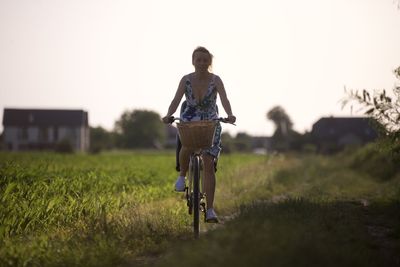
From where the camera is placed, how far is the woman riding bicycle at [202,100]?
21.7 feet

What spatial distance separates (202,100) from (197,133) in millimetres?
801

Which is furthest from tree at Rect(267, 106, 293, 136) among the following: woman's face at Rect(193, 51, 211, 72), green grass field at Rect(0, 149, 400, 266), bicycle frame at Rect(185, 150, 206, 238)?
bicycle frame at Rect(185, 150, 206, 238)

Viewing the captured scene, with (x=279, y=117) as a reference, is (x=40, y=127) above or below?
below

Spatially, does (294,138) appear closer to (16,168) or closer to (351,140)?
(351,140)

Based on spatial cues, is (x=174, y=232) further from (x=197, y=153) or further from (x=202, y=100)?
(x=202, y=100)

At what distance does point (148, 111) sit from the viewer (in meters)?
130

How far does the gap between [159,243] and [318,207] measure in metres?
2.85

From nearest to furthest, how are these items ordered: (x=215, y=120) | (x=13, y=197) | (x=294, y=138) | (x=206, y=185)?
1. (x=215, y=120)
2. (x=206, y=185)
3. (x=13, y=197)
4. (x=294, y=138)

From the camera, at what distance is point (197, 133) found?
6031mm

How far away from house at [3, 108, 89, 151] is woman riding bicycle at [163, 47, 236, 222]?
76767mm

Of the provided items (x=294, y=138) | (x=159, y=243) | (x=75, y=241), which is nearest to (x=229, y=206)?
(x=159, y=243)

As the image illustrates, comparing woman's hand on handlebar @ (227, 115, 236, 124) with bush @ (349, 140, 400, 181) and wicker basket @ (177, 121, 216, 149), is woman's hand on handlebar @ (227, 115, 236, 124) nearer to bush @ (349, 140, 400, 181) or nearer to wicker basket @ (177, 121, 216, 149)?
wicker basket @ (177, 121, 216, 149)

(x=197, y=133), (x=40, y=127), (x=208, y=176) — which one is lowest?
(x=208, y=176)

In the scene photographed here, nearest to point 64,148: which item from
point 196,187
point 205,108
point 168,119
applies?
point 205,108
